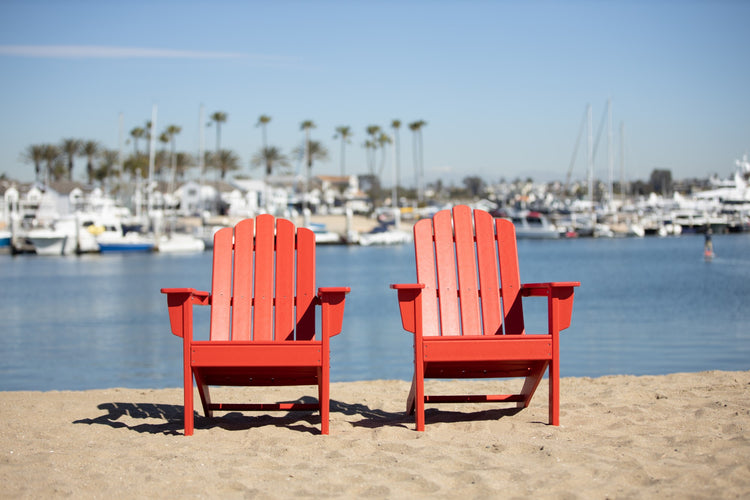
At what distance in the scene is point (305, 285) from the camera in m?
4.67

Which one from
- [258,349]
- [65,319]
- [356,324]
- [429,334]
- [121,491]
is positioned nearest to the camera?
[121,491]

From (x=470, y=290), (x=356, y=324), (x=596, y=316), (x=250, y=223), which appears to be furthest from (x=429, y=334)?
(x=596, y=316)

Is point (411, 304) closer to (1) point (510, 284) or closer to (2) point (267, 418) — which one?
(1) point (510, 284)

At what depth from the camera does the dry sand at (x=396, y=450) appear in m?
3.28

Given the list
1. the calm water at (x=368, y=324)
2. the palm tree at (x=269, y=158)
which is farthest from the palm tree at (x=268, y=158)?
the calm water at (x=368, y=324)

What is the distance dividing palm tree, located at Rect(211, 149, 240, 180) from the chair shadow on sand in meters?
88.5

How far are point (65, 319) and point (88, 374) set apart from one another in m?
8.77

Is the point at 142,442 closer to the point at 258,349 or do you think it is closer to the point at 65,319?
the point at 258,349

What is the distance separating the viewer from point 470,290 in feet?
15.6

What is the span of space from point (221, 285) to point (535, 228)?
211 feet

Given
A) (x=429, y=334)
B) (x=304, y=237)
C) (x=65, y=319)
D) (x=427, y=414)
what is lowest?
(x=65, y=319)

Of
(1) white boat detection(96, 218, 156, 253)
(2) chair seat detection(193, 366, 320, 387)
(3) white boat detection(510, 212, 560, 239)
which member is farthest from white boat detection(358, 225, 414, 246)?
(2) chair seat detection(193, 366, 320, 387)

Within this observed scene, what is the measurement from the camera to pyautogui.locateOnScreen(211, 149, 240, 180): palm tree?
3610 inches

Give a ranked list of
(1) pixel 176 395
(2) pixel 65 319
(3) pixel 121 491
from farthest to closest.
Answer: (2) pixel 65 319 < (1) pixel 176 395 < (3) pixel 121 491
